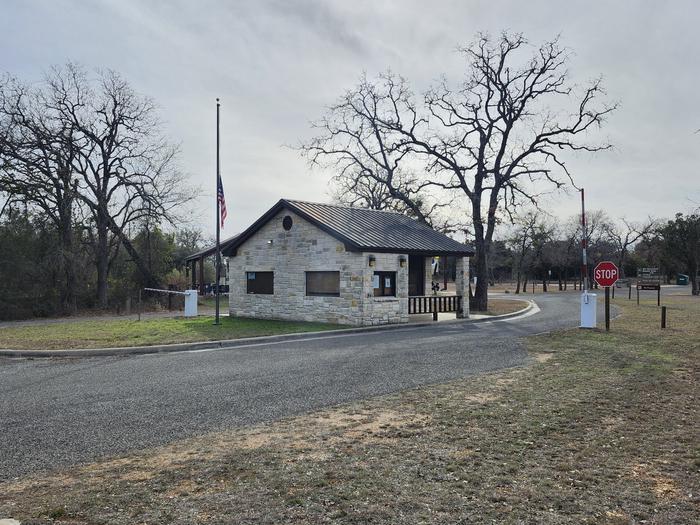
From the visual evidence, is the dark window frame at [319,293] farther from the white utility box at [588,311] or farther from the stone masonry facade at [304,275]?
the white utility box at [588,311]

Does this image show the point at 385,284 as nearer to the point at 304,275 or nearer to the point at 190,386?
the point at 304,275

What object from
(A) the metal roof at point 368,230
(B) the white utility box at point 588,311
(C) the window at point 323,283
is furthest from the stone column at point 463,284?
(B) the white utility box at point 588,311

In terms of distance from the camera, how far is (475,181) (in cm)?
2773

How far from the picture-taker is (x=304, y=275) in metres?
19.4

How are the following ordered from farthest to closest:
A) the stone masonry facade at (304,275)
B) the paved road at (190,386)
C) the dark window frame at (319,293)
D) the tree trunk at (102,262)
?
the tree trunk at (102,262), the dark window frame at (319,293), the stone masonry facade at (304,275), the paved road at (190,386)

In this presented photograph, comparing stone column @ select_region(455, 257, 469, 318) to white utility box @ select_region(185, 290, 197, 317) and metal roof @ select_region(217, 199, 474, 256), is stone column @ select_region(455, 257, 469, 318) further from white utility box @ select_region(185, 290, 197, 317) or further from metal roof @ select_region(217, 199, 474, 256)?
white utility box @ select_region(185, 290, 197, 317)

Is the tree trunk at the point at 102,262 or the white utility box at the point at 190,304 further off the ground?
the tree trunk at the point at 102,262

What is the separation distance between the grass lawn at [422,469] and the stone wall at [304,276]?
1049cm

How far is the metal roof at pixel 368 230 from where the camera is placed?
59.8 ft

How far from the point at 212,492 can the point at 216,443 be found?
4.30 ft

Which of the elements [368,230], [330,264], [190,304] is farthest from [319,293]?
[190,304]

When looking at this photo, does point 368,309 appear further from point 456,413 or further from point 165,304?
point 165,304

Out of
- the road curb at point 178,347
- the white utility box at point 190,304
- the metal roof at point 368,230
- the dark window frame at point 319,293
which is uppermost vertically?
the metal roof at point 368,230

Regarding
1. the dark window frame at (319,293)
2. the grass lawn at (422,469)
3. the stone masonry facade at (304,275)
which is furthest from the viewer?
the dark window frame at (319,293)
